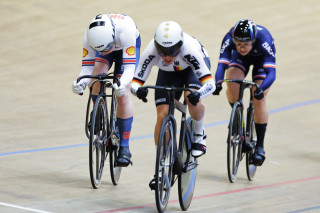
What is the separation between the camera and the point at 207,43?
11.4 m

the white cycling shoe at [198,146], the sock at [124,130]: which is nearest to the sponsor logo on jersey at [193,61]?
the white cycling shoe at [198,146]

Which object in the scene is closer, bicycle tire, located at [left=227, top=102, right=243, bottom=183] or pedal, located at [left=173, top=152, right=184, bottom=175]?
pedal, located at [left=173, top=152, right=184, bottom=175]

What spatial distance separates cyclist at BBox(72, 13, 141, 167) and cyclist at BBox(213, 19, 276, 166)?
2.64ft

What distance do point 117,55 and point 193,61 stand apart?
100cm

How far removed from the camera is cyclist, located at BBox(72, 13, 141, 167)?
5496mm

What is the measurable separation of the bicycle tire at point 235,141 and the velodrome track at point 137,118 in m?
0.12

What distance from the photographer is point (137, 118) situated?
8.60m

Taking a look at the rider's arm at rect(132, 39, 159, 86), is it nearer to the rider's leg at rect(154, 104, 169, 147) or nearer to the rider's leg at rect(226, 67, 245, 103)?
the rider's leg at rect(154, 104, 169, 147)

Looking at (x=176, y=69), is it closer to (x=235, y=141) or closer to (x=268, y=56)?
(x=235, y=141)

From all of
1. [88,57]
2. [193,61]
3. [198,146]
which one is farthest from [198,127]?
[88,57]

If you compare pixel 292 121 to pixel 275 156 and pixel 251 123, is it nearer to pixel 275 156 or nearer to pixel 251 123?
pixel 275 156

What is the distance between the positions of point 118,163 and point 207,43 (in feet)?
19.2

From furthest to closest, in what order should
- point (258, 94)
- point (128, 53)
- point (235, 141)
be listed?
point (235, 141), point (258, 94), point (128, 53)

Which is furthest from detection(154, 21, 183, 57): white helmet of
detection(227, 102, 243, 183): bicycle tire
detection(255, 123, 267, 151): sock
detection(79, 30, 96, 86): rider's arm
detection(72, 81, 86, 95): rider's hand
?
detection(255, 123, 267, 151): sock
